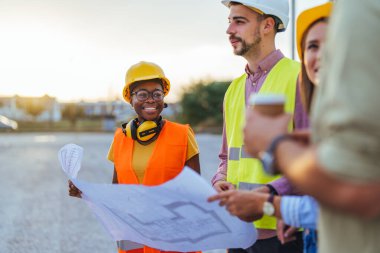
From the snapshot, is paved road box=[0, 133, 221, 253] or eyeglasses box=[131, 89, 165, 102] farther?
paved road box=[0, 133, 221, 253]

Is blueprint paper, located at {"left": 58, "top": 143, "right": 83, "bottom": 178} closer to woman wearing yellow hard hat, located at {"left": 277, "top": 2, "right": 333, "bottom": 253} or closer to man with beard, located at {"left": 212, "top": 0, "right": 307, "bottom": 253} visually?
man with beard, located at {"left": 212, "top": 0, "right": 307, "bottom": 253}

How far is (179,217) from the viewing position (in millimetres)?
1989

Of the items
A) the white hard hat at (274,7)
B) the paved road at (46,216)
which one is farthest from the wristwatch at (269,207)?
the paved road at (46,216)

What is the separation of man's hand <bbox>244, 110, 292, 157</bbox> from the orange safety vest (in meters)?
1.87

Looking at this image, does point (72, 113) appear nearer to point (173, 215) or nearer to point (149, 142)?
point (149, 142)

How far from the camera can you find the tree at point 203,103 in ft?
132

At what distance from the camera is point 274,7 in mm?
2527

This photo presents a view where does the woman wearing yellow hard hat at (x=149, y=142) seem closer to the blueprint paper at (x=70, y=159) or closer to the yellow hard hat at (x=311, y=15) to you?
the blueprint paper at (x=70, y=159)

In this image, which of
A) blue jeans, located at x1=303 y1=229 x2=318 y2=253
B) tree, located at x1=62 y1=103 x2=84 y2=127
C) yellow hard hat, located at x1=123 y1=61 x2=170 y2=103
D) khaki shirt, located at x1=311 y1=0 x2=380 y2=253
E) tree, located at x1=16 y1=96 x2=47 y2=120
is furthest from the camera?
tree, located at x1=16 y1=96 x2=47 y2=120

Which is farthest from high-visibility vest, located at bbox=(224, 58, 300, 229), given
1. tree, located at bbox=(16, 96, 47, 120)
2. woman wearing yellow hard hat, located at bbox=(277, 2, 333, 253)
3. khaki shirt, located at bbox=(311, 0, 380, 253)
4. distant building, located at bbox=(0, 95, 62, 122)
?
tree, located at bbox=(16, 96, 47, 120)

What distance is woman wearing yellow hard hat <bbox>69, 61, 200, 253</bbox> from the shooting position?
3086mm

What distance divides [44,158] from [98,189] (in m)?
14.8

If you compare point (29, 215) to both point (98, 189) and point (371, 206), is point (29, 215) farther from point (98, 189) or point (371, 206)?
point (371, 206)

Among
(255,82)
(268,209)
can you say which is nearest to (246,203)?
(268,209)
